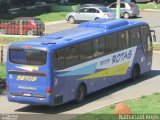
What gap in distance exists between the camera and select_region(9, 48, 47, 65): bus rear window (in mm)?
19047

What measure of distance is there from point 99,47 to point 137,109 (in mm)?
5096

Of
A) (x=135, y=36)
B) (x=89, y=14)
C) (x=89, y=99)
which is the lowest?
(x=89, y=99)

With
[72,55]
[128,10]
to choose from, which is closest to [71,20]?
[128,10]

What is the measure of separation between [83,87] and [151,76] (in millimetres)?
6599

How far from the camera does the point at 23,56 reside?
63.7ft

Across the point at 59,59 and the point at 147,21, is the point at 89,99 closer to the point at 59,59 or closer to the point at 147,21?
the point at 59,59

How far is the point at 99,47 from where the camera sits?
2212 cm

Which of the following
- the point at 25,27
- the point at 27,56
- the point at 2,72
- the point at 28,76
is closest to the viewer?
the point at 28,76

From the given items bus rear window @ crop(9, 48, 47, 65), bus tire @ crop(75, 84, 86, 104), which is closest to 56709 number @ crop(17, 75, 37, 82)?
bus rear window @ crop(9, 48, 47, 65)

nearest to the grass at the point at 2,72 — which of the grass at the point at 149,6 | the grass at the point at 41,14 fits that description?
the grass at the point at 41,14

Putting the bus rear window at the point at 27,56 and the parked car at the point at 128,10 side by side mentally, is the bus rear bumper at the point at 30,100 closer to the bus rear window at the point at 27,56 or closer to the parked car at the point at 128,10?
the bus rear window at the point at 27,56

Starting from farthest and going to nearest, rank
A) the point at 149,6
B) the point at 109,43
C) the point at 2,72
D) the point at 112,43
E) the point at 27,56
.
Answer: the point at 149,6
the point at 2,72
the point at 112,43
the point at 109,43
the point at 27,56

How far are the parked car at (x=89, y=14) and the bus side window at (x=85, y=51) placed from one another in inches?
1148

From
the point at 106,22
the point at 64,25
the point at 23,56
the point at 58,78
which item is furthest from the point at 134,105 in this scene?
the point at 64,25
